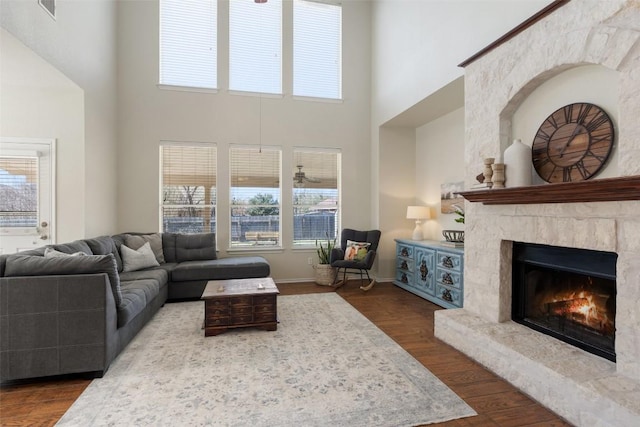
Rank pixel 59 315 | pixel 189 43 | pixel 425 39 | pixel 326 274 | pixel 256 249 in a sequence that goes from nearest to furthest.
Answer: pixel 59 315 → pixel 425 39 → pixel 326 274 → pixel 189 43 → pixel 256 249

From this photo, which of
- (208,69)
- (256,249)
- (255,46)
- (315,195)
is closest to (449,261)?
(315,195)

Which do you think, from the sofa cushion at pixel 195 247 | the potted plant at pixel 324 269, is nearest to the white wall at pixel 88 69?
the sofa cushion at pixel 195 247

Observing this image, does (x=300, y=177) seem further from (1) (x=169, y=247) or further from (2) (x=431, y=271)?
(2) (x=431, y=271)

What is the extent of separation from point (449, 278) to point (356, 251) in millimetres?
1583

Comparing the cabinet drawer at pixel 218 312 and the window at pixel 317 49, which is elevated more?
the window at pixel 317 49

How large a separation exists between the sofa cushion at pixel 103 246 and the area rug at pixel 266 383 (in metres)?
1.17

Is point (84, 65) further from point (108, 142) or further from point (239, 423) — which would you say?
point (239, 423)

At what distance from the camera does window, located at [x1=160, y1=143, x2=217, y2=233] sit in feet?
17.7

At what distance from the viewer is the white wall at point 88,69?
2996 millimetres

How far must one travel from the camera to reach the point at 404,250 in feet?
16.9

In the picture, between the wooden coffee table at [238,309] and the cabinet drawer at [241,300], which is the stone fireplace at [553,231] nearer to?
the wooden coffee table at [238,309]

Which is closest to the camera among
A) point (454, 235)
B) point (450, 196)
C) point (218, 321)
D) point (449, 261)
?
point (218, 321)

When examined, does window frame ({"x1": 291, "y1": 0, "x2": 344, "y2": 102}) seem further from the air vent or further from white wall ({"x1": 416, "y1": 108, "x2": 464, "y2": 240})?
the air vent

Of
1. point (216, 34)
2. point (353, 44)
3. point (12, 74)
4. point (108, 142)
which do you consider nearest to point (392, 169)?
point (353, 44)
